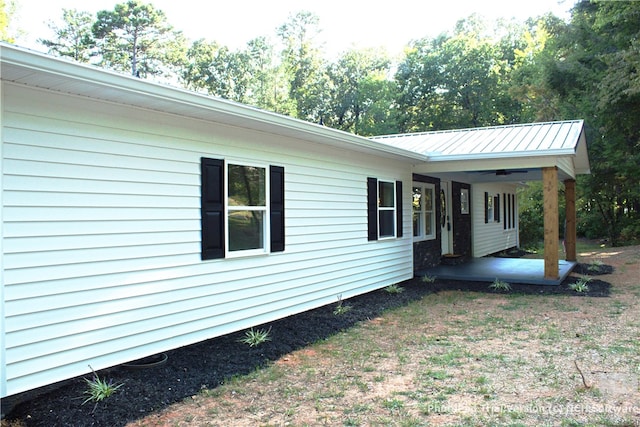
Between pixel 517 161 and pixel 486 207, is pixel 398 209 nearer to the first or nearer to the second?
pixel 517 161

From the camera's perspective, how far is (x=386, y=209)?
8961mm

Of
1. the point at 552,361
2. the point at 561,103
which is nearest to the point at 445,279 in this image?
the point at 552,361

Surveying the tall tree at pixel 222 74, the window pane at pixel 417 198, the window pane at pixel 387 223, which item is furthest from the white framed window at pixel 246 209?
the tall tree at pixel 222 74

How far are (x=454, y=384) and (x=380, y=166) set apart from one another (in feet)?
17.0

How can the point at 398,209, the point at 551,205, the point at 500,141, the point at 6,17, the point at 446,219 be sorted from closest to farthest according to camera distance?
1. the point at 551,205
2. the point at 398,209
3. the point at 500,141
4. the point at 446,219
5. the point at 6,17

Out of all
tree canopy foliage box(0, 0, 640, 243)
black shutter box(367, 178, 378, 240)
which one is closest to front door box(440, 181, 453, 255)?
black shutter box(367, 178, 378, 240)

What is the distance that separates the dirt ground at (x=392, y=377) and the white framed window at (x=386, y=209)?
7.68 feet

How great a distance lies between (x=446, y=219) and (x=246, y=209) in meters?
7.99

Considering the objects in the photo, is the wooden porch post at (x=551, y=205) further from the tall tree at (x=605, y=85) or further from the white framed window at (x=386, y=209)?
the tall tree at (x=605, y=85)

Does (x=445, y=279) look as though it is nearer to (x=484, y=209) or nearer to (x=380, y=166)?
(x=380, y=166)

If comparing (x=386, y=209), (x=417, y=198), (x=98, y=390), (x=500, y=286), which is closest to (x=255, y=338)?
(x=98, y=390)

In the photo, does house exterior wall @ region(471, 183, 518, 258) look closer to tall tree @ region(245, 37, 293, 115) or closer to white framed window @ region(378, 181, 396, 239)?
white framed window @ region(378, 181, 396, 239)

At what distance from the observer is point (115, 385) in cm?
393

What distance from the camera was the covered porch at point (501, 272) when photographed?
9.42 metres
